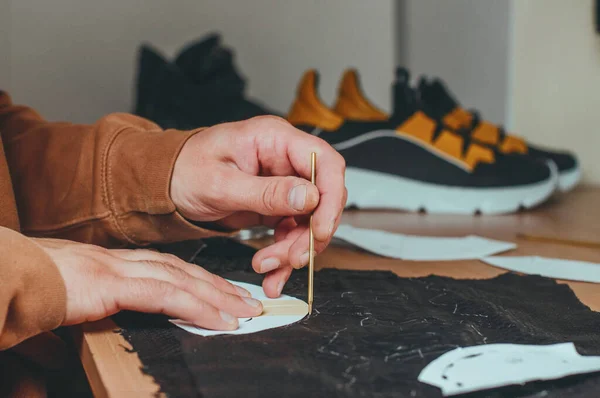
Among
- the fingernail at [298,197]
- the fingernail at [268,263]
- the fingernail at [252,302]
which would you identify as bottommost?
the fingernail at [252,302]

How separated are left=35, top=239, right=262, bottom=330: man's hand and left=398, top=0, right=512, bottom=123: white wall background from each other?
1.45 metres

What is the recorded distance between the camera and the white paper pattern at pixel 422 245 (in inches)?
31.7

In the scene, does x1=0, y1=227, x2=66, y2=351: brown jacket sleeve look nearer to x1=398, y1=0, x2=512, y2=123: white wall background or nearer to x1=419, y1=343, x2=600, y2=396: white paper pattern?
x1=419, y1=343, x2=600, y2=396: white paper pattern

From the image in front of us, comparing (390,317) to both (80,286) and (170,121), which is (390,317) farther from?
(170,121)

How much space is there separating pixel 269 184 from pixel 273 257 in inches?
2.8

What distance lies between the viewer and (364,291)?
61cm

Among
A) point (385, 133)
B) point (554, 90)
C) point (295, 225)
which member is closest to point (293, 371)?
point (295, 225)

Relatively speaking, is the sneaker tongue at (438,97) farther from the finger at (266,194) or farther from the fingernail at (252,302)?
the fingernail at (252,302)

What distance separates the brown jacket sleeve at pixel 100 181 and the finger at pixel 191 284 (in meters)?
0.17

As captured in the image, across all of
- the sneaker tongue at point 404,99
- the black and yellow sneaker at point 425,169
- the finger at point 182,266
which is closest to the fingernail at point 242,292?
the finger at point 182,266

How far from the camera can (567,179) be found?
1.36m

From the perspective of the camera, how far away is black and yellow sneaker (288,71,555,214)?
3.91 feet

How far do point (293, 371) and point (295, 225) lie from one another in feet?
0.91

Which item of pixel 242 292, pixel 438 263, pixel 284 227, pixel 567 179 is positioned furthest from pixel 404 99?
pixel 242 292
